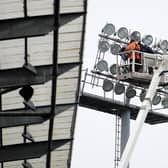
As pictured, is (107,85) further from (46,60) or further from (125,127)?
(46,60)

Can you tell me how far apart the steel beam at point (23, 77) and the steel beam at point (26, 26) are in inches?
66.6

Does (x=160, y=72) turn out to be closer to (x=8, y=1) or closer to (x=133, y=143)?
(x=133, y=143)

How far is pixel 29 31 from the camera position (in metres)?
17.8

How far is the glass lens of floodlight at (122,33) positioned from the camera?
34844 millimetres

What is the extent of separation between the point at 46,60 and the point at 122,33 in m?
15.7

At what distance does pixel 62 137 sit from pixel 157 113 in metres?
13.8

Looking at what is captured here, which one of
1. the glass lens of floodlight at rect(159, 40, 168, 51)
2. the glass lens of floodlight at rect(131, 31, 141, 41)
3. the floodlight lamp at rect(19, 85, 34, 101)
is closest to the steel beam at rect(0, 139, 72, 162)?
the floodlight lamp at rect(19, 85, 34, 101)

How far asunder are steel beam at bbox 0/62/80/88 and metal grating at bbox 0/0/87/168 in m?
0.18

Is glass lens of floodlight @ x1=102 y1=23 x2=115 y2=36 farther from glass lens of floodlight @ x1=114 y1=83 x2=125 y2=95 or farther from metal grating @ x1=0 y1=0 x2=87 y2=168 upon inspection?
metal grating @ x1=0 y1=0 x2=87 y2=168

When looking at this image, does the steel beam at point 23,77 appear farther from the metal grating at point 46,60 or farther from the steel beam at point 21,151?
the steel beam at point 21,151

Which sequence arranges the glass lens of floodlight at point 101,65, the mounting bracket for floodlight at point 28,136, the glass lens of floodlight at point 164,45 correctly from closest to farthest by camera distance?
the mounting bracket for floodlight at point 28,136, the glass lens of floodlight at point 101,65, the glass lens of floodlight at point 164,45

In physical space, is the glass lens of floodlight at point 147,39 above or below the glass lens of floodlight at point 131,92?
above

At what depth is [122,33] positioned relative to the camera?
35.0m

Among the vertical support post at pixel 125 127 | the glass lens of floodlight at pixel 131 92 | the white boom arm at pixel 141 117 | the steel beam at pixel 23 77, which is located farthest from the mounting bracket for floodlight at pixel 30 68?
the vertical support post at pixel 125 127
